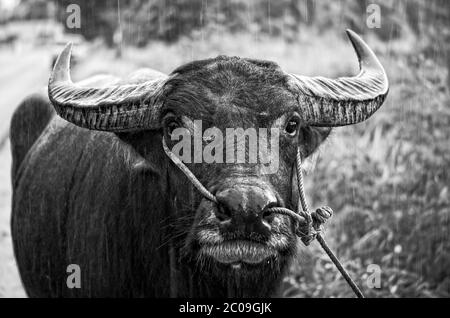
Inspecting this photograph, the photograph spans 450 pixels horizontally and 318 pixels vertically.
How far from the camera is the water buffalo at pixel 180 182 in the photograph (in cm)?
376

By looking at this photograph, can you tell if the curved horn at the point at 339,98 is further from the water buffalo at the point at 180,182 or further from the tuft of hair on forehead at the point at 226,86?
the tuft of hair on forehead at the point at 226,86

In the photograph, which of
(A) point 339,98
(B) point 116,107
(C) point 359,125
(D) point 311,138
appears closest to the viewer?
(B) point 116,107

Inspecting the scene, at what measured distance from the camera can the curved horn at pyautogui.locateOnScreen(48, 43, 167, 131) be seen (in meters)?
4.23

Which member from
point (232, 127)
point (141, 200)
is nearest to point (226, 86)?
point (232, 127)

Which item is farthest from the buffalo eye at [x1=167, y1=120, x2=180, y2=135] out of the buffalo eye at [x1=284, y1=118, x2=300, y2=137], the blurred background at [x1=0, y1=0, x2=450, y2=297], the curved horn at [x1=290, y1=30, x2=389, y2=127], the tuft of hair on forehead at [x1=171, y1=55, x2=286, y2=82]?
the blurred background at [x1=0, y1=0, x2=450, y2=297]

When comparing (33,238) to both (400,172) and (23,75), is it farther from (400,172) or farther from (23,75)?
(23,75)

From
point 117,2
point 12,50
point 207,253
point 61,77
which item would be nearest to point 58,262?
point 61,77

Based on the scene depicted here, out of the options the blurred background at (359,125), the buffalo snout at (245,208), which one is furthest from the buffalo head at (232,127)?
the blurred background at (359,125)

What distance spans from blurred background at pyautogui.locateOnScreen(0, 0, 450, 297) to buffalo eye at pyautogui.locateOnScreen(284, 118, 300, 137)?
0.60 m

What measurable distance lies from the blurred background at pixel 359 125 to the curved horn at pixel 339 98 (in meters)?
0.35

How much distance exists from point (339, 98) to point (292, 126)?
0.47 m

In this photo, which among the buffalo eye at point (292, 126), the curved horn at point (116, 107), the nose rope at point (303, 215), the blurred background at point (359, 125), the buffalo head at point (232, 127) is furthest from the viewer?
the blurred background at point (359, 125)

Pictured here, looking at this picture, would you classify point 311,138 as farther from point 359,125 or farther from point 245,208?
point 359,125

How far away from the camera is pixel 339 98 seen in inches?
173
